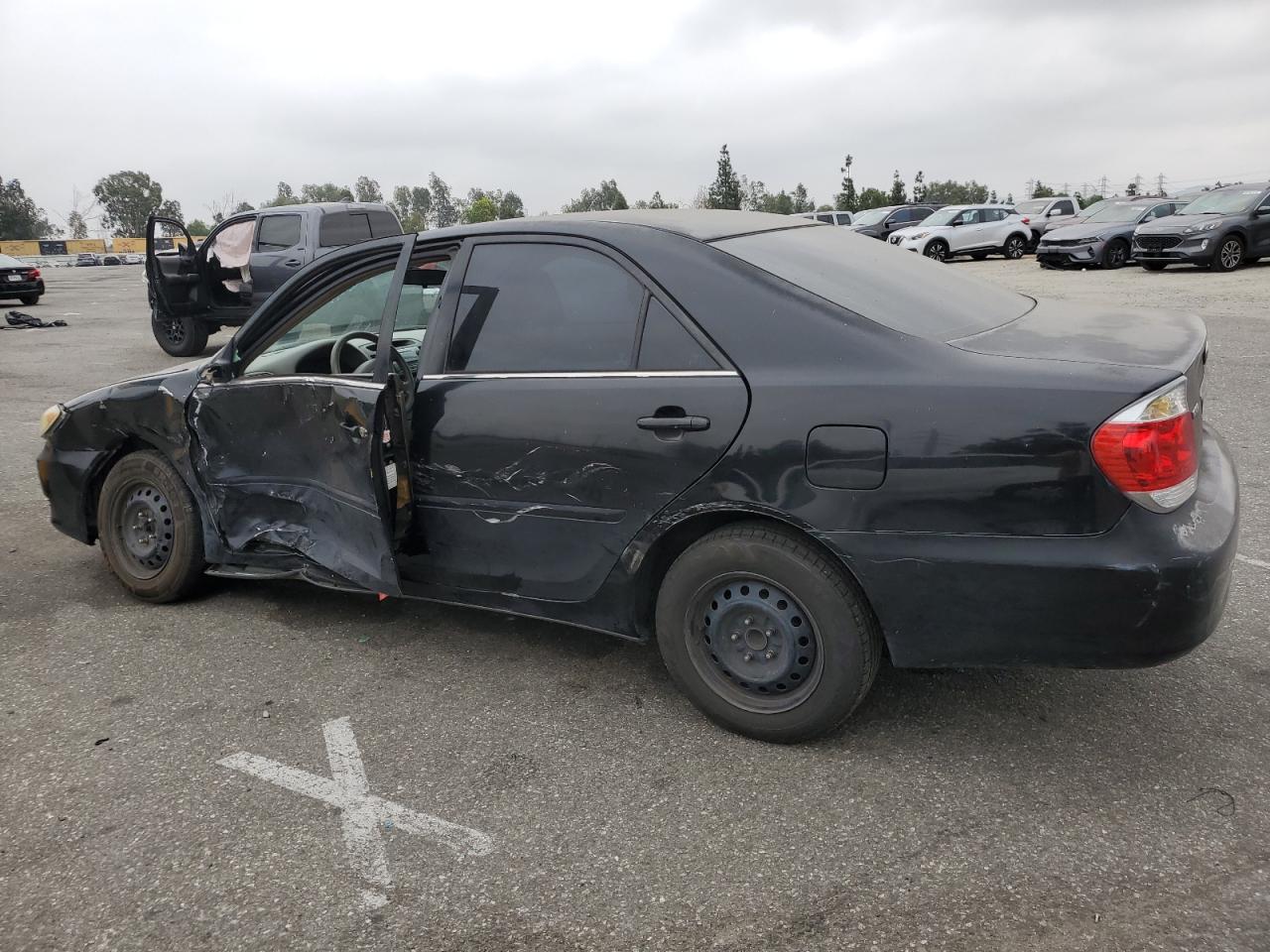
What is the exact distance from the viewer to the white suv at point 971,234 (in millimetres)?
24953

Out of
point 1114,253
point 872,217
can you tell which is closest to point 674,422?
point 1114,253

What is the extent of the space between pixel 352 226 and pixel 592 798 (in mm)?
11332

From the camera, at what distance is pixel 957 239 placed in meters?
25.1

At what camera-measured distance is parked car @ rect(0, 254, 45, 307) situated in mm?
21375

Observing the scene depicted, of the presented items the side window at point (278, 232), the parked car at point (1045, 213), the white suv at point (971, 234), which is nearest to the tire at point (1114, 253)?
the white suv at point (971, 234)

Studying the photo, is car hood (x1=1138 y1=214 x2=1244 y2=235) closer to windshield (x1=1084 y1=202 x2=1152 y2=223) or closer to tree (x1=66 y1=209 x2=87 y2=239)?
windshield (x1=1084 y1=202 x2=1152 y2=223)

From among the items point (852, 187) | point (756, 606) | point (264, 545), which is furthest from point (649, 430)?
point (852, 187)

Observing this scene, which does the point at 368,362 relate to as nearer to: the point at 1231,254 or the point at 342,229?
the point at 342,229

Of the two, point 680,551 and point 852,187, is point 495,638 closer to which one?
point 680,551

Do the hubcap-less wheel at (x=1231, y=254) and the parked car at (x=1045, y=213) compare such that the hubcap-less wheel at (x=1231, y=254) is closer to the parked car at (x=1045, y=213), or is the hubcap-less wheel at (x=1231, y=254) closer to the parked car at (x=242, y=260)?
the parked car at (x=1045, y=213)

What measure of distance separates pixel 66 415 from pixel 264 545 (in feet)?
4.20

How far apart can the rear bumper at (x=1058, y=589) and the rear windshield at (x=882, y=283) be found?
67cm

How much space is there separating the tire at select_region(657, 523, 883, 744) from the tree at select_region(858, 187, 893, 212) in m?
60.9

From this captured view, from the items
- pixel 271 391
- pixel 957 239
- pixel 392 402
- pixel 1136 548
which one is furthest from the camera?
pixel 957 239
